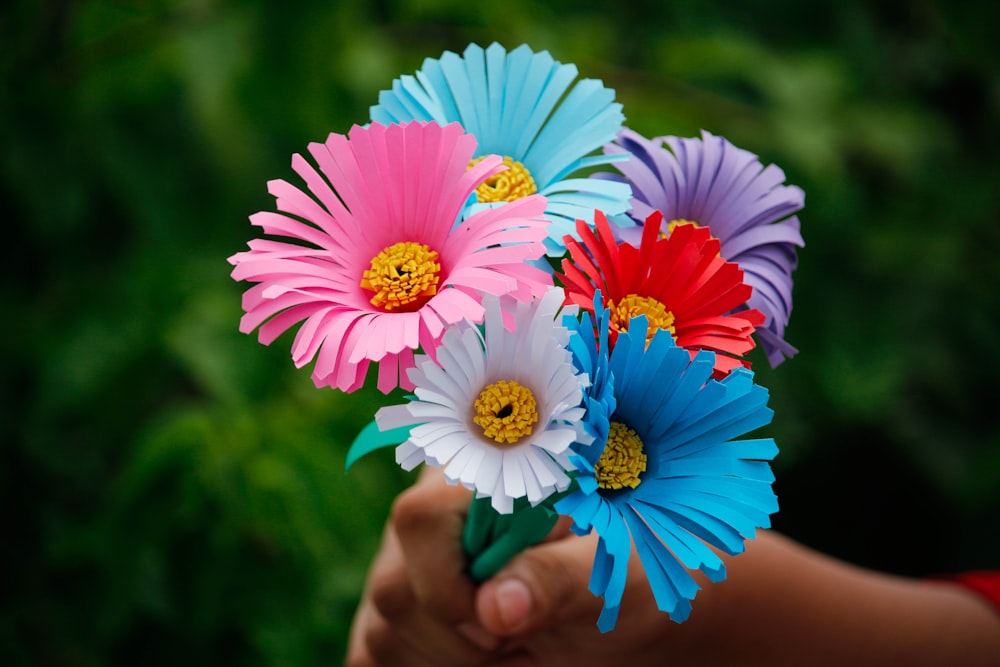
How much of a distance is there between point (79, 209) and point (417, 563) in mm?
616

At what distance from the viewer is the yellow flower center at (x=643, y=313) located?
304 mm

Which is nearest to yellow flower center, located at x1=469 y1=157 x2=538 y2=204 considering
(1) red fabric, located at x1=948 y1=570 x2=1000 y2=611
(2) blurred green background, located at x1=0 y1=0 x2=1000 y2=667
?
(2) blurred green background, located at x1=0 y1=0 x2=1000 y2=667

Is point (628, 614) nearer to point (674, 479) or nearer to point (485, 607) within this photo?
point (485, 607)

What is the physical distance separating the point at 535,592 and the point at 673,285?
0.22 meters

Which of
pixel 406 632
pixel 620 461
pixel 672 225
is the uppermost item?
pixel 672 225

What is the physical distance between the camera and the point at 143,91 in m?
0.87

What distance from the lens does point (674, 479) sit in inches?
11.8

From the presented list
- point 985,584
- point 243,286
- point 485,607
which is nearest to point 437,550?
point 485,607

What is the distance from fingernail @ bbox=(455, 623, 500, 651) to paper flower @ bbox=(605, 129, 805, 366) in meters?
0.26

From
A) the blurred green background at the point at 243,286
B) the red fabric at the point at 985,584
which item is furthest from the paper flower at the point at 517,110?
the red fabric at the point at 985,584

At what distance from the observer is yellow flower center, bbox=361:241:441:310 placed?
30 centimetres

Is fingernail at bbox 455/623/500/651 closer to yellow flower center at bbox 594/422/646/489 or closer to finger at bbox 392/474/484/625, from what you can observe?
finger at bbox 392/474/484/625

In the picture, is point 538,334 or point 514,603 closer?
point 538,334

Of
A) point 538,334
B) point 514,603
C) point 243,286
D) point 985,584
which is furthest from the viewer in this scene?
point 243,286
